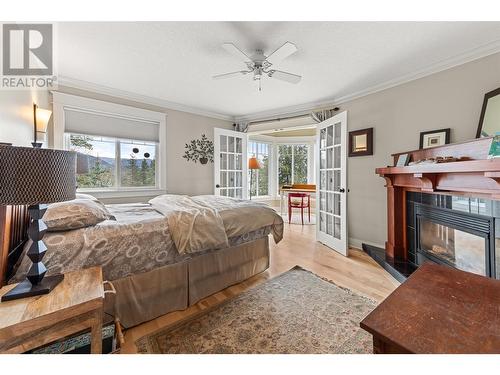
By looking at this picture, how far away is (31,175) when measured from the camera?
92cm

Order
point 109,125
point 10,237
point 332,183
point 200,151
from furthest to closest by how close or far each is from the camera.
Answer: point 200,151
point 332,183
point 109,125
point 10,237

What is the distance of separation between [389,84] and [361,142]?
81 centimetres

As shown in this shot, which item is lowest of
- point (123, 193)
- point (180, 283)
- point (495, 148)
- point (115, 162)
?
point (180, 283)

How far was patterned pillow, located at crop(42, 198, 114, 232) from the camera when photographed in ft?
4.44

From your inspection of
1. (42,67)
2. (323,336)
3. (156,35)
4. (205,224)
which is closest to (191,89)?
(156,35)

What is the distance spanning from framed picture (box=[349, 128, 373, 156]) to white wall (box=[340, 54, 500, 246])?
0.07 meters

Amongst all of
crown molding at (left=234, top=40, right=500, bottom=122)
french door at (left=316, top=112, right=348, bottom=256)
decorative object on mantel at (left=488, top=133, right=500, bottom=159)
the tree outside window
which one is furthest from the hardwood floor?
the tree outside window

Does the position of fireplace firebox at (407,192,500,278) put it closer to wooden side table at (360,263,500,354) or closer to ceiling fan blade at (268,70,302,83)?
wooden side table at (360,263,500,354)

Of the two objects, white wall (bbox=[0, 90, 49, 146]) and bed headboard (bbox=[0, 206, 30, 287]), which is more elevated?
white wall (bbox=[0, 90, 49, 146])

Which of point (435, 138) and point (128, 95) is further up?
point (128, 95)

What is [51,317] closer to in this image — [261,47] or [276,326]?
[276,326]

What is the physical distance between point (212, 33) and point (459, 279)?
2.34 m

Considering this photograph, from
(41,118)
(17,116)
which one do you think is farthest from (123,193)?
(17,116)
